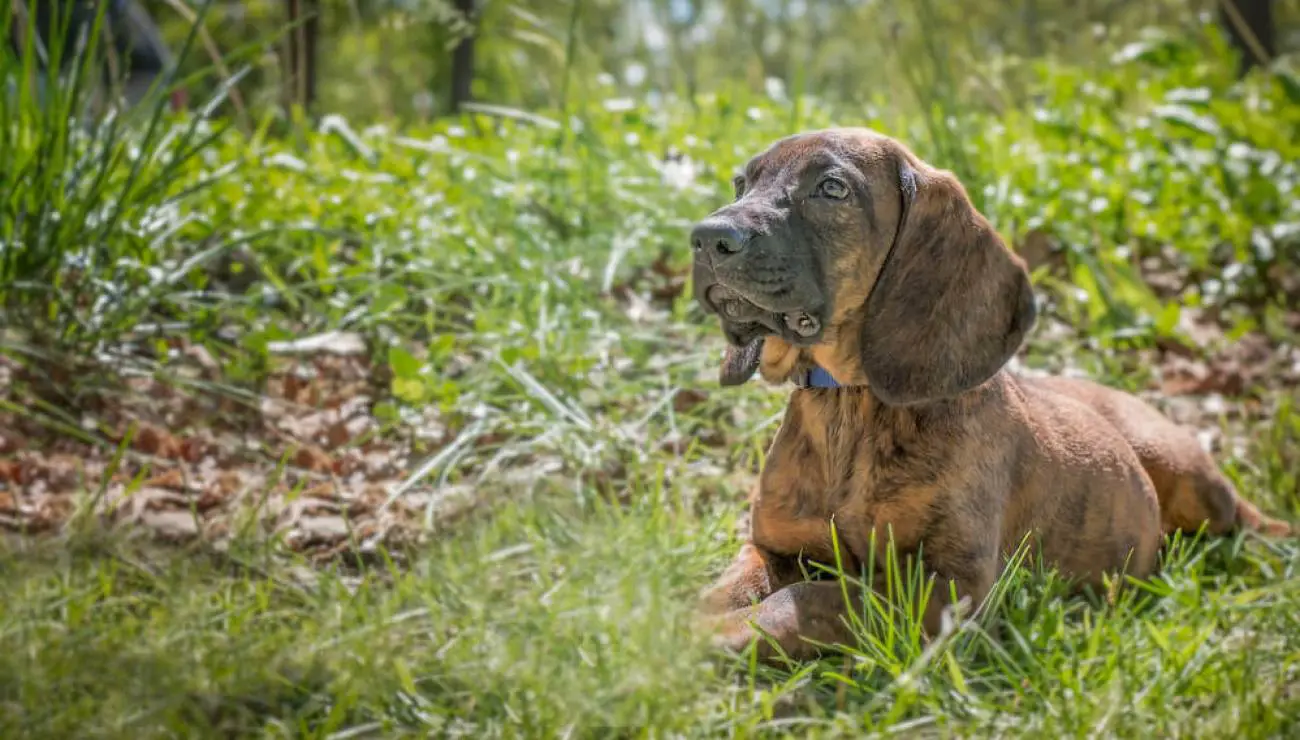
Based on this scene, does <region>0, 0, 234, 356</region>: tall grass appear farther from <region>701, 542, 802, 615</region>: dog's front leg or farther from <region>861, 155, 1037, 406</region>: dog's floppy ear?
<region>861, 155, 1037, 406</region>: dog's floppy ear

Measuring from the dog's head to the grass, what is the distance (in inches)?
20.8

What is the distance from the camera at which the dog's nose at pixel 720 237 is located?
268cm

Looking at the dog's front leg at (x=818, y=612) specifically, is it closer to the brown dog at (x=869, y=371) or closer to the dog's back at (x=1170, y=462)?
the brown dog at (x=869, y=371)

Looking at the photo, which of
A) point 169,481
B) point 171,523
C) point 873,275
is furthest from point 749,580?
point 169,481

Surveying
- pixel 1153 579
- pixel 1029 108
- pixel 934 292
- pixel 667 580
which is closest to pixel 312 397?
pixel 667 580

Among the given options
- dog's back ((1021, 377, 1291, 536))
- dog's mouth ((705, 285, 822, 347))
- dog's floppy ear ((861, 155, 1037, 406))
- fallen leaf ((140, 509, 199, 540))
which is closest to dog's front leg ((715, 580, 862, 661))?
dog's floppy ear ((861, 155, 1037, 406))

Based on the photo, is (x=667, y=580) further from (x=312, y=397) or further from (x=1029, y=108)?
(x=1029, y=108)

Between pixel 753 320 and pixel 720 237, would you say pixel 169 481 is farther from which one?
pixel 720 237

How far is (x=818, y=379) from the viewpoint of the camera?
303cm

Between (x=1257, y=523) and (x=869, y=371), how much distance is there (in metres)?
1.82

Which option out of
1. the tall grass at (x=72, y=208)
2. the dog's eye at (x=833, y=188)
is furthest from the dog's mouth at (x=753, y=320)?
the tall grass at (x=72, y=208)

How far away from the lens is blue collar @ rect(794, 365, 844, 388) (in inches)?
119

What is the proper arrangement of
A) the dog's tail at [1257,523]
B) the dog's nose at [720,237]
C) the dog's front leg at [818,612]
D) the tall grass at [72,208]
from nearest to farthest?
the dog's nose at [720,237], the dog's front leg at [818,612], the dog's tail at [1257,523], the tall grass at [72,208]

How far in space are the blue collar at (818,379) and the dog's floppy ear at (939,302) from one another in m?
0.13
